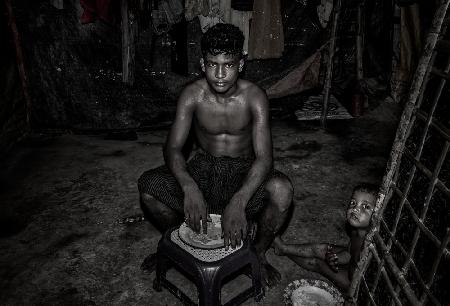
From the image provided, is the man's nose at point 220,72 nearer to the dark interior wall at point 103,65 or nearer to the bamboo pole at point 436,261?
the bamboo pole at point 436,261

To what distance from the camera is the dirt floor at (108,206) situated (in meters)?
3.15

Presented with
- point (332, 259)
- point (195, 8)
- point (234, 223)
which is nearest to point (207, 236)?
point (234, 223)

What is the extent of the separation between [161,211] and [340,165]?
313cm

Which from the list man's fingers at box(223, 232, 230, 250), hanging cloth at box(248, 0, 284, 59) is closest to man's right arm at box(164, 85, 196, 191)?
man's fingers at box(223, 232, 230, 250)

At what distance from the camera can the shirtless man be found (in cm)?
294

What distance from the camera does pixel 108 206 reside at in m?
4.29

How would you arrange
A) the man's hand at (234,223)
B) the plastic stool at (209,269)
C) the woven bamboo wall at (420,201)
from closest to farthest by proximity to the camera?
1. the woven bamboo wall at (420,201)
2. the plastic stool at (209,269)
3. the man's hand at (234,223)

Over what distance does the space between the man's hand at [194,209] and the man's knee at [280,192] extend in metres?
0.61

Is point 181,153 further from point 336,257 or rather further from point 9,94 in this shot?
point 9,94

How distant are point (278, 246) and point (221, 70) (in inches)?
68.8

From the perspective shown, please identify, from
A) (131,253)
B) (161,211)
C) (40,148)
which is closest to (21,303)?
(131,253)

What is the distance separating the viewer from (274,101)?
7.09 meters

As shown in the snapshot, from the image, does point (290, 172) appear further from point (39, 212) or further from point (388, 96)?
point (388, 96)

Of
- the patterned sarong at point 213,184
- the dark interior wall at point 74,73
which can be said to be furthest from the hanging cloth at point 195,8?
the patterned sarong at point 213,184
